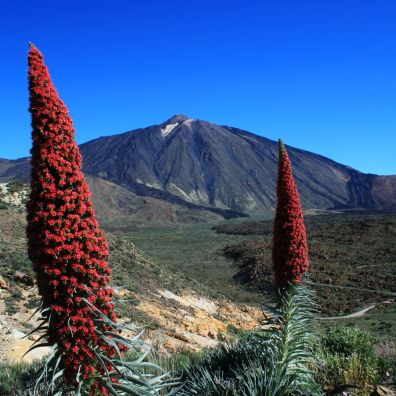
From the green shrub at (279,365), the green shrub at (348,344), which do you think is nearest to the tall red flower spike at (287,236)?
the green shrub at (279,365)

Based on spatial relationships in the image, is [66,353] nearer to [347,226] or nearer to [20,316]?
[20,316]

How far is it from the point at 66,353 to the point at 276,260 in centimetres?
359

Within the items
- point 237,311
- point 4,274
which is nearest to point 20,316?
point 4,274

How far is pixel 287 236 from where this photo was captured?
6.20 metres

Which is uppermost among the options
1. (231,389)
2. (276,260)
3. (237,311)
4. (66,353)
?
(276,260)

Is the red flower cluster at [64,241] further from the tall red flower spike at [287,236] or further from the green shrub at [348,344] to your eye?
the green shrub at [348,344]

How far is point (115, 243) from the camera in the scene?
29.2 metres

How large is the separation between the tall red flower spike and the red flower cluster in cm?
318

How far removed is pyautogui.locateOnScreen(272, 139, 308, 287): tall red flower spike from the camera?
20.1 feet

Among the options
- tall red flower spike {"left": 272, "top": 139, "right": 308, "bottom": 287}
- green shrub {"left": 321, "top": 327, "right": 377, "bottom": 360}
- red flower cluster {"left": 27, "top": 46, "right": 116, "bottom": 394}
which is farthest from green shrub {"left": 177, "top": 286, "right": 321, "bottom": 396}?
green shrub {"left": 321, "top": 327, "right": 377, "bottom": 360}

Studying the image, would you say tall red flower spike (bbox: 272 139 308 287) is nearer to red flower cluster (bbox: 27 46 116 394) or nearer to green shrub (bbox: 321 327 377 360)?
green shrub (bbox: 321 327 377 360)

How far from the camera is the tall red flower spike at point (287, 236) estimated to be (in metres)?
6.13

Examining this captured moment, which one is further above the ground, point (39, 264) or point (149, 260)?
point (39, 264)

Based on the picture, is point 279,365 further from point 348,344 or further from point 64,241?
point 348,344
